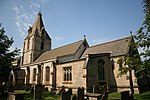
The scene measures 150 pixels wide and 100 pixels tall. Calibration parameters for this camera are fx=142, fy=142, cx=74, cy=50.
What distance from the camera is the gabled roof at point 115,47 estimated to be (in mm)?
23306

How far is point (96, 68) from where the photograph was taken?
73.0 ft

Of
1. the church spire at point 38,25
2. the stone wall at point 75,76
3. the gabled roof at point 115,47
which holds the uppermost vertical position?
the church spire at point 38,25

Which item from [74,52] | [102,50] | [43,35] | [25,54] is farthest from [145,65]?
[25,54]

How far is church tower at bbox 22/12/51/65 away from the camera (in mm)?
41375

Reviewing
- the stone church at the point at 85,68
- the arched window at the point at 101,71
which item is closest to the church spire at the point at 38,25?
the stone church at the point at 85,68

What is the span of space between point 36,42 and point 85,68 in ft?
81.8

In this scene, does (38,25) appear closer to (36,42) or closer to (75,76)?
(36,42)

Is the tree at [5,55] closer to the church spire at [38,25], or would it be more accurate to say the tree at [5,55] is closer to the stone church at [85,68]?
the stone church at [85,68]

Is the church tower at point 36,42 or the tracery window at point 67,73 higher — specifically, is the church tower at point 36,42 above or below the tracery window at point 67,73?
above

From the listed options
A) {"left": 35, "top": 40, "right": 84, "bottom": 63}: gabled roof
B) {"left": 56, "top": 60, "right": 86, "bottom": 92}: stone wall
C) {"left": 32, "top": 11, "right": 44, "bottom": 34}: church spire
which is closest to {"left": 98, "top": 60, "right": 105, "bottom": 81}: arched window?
{"left": 56, "top": 60, "right": 86, "bottom": 92}: stone wall

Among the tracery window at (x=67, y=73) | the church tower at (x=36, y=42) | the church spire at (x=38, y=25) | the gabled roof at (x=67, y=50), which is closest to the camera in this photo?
the tracery window at (x=67, y=73)

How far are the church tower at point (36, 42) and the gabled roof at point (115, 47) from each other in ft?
60.0

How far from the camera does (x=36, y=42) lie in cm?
4188

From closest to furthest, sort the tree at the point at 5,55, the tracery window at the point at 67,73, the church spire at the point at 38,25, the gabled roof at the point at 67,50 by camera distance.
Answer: the tree at the point at 5,55 → the tracery window at the point at 67,73 → the gabled roof at the point at 67,50 → the church spire at the point at 38,25
